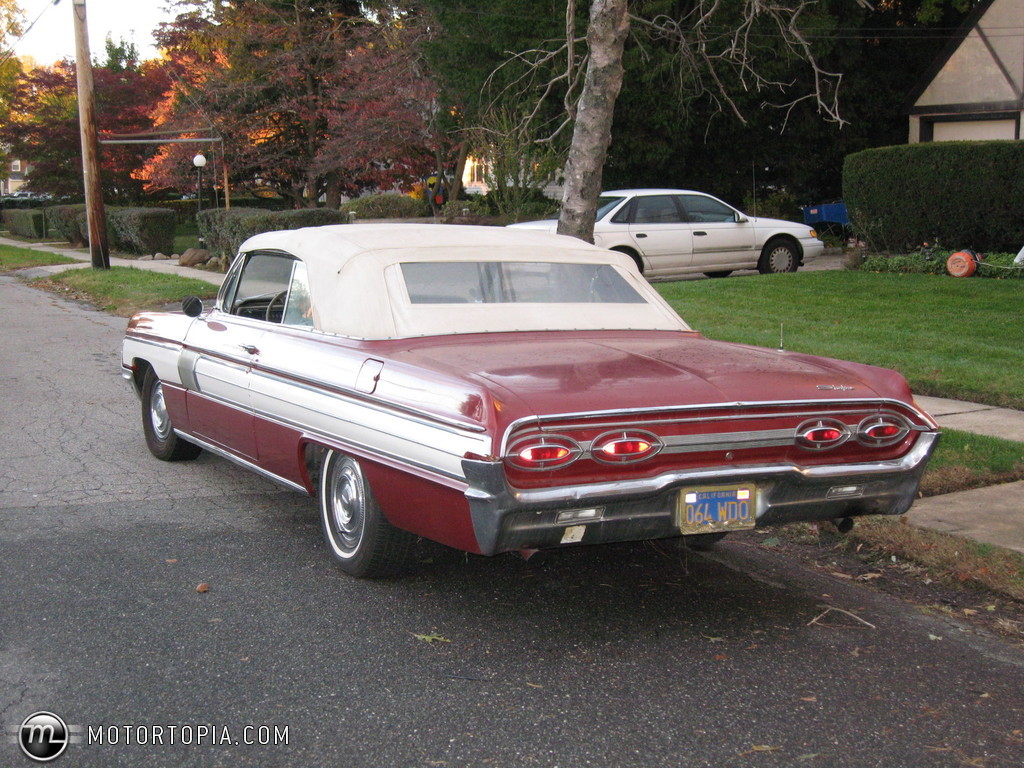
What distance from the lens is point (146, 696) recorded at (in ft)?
12.0

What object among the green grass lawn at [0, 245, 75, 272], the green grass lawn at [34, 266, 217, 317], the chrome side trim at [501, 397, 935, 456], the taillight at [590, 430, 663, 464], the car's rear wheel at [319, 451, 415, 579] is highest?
the green grass lawn at [0, 245, 75, 272]

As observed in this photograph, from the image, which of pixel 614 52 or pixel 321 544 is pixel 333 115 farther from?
pixel 321 544

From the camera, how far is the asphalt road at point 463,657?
336 cm

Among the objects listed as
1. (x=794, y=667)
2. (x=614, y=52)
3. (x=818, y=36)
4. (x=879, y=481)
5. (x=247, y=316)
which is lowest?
(x=794, y=667)

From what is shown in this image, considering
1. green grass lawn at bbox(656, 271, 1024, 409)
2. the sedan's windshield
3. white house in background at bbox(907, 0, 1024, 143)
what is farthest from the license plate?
white house in background at bbox(907, 0, 1024, 143)

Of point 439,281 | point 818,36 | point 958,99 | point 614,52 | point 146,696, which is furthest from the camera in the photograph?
point 958,99

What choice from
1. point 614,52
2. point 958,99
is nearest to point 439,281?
point 614,52

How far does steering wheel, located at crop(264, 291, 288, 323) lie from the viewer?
18.7 ft

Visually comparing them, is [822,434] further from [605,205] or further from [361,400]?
[605,205]

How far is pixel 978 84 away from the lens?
24219 mm

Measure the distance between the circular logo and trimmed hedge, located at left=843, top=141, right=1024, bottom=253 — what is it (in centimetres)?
1549

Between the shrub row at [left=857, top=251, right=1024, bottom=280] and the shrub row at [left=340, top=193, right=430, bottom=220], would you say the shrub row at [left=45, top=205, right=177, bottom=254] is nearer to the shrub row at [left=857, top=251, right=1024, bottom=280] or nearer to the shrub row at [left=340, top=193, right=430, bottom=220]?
the shrub row at [left=340, top=193, right=430, bottom=220]

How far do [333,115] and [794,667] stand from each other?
30.6 meters

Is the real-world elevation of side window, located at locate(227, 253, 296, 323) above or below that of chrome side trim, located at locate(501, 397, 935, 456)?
above
